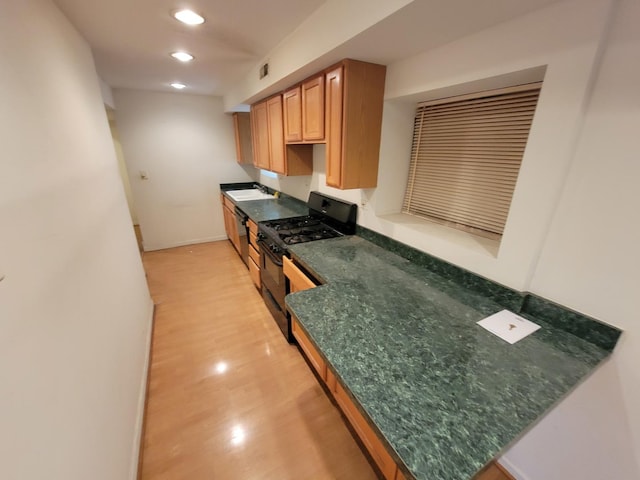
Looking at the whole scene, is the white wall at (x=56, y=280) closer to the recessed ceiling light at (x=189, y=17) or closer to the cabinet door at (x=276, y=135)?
the recessed ceiling light at (x=189, y=17)

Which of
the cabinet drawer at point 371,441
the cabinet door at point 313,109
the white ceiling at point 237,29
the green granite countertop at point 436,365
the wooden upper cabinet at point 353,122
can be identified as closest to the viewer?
the green granite countertop at point 436,365

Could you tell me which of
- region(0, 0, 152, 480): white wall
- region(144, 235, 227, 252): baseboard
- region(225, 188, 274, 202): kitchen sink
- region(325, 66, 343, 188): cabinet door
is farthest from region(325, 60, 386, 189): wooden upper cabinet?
region(144, 235, 227, 252): baseboard

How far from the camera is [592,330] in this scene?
0.96 metres

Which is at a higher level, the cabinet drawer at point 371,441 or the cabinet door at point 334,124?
the cabinet door at point 334,124

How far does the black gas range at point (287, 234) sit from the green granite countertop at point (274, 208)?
24cm

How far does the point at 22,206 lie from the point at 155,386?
1564 mm

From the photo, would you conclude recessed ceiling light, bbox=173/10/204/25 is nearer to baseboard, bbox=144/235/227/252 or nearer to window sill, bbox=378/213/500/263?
window sill, bbox=378/213/500/263

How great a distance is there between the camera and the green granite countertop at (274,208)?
276 cm

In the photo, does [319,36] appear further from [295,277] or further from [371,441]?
[371,441]

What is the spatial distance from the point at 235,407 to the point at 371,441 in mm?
927

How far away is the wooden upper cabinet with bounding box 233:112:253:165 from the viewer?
3.96 m

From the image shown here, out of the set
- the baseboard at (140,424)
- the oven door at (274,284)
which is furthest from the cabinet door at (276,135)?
the baseboard at (140,424)

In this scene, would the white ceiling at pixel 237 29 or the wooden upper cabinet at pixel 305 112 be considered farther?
the wooden upper cabinet at pixel 305 112

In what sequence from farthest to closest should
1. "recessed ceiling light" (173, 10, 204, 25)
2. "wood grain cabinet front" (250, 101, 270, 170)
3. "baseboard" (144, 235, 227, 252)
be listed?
1. "baseboard" (144, 235, 227, 252)
2. "wood grain cabinet front" (250, 101, 270, 170)
3. "recessed ceiling light" (173, 10, 204, 25)
